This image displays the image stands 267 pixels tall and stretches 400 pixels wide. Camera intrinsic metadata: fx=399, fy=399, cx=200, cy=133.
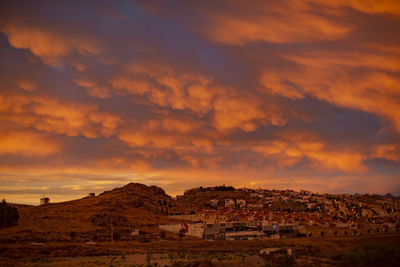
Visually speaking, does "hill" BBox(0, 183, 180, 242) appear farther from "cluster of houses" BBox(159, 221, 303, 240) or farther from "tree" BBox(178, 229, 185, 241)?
"cluster of houses" BBox(159, 221, 303, 240)

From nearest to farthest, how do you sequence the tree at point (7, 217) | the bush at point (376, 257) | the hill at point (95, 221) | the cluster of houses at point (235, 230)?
1. the bush at point (376, 257)
2. the hill at point (95, 221)
3. the cluster of houses at point (235, 230)
4. the tree at point (7, 217)

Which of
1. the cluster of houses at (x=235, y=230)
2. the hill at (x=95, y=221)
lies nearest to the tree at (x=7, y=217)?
the hill at (x=95, y=221)

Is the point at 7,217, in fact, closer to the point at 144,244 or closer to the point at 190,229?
the point at 144,244

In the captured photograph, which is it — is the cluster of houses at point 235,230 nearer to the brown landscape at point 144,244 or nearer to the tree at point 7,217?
the brown landscape at point 144,244

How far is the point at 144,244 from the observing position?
95688 mm

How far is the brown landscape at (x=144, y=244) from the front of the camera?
62.5 meters

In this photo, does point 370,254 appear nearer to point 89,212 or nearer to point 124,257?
point 124,257

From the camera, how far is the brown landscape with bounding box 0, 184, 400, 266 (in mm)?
62500

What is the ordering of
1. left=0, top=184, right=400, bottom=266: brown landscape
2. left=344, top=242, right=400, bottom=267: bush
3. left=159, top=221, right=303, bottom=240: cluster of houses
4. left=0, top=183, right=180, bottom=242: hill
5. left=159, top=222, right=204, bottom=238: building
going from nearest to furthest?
left=344, top=242, right=400, bottom=267: bush < left=0, top=184, right=400, bottom=266: brown landscape < left=0, top=183, right=180, bottom=242: hill < left=159, top=221, right=303, bottom=240: cluster of houses < left=159, top=222, right=204, bottom=238: building

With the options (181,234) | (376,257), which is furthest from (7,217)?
(376,257)

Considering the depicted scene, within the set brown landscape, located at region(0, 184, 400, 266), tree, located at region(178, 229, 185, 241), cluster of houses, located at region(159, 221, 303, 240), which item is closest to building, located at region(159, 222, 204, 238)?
cluster of houses, located at region(159, 221, 303, 240)

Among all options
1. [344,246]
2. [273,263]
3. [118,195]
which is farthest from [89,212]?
[273,263]

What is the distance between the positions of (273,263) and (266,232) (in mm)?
61957

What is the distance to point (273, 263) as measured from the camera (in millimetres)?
59156
